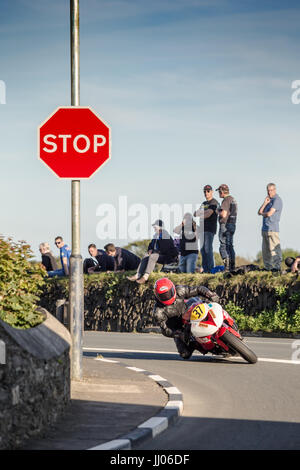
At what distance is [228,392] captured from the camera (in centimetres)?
1085

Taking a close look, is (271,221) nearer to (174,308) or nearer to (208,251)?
(208,251)

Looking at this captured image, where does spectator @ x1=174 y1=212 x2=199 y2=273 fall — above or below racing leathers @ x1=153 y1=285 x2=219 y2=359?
above

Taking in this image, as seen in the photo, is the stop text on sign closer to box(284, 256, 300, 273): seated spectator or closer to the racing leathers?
the racing leathers

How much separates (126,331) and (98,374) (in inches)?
382

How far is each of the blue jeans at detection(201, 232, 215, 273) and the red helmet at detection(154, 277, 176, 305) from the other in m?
6.39

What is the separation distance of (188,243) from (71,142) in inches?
407

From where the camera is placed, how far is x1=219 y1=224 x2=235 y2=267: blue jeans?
19812mm

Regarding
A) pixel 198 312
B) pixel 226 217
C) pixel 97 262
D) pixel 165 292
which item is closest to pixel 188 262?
pixel 226 217

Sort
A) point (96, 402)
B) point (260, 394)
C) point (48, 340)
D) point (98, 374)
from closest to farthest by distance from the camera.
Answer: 1. point (48, 340)
2. point (96, 402)
3. point (260, 394)
4. point (98, 374)

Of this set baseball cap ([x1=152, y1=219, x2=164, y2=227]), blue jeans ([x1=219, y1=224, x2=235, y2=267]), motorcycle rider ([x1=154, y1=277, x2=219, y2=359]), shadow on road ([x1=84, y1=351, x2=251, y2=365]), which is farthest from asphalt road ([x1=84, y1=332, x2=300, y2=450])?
baseball cap ([x1=152, y1=219, x2=164, y2=227])

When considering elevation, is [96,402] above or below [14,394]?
below

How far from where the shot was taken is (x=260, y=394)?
10648 mm
